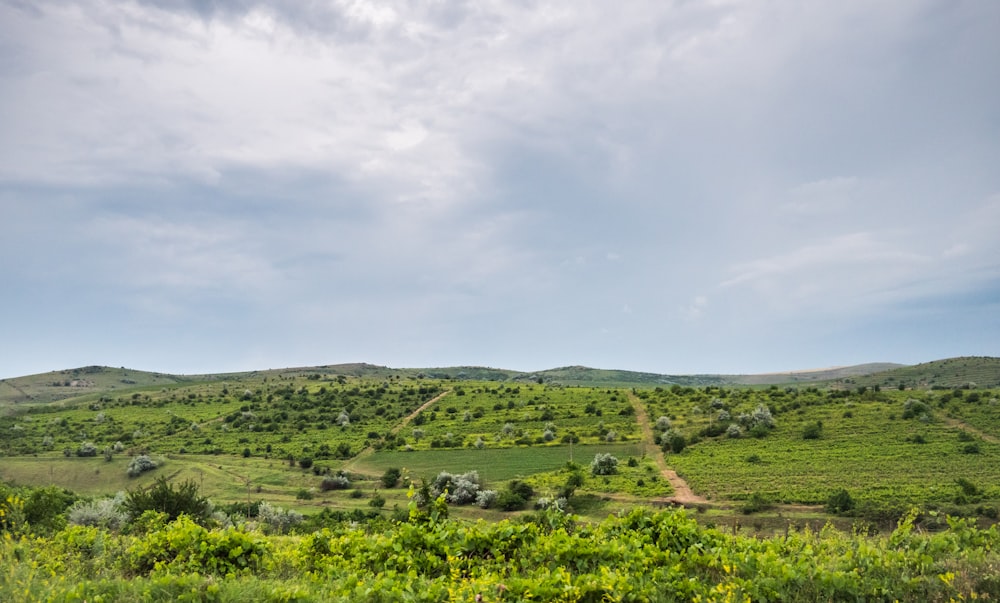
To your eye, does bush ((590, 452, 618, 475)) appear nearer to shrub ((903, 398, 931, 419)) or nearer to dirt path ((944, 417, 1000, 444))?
dirt path ((944, 417, 1000, 444))

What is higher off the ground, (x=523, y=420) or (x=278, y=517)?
(x=523, y=420)

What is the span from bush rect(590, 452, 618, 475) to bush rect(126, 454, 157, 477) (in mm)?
59439

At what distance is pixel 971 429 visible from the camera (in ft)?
229

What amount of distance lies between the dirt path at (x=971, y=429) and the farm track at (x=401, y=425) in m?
82.0

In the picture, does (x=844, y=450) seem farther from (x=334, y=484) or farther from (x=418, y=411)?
(x=418, y=411)

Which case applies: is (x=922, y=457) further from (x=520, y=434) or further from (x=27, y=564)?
(x=27, y=564)

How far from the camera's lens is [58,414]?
11381 cm

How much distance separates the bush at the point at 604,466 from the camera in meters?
62.9

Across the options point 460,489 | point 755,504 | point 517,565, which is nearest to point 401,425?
point 460,489

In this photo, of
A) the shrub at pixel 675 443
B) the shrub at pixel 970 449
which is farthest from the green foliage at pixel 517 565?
the shrub at pixel 970 449

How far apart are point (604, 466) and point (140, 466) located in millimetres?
61639

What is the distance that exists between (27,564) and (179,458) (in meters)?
83.8

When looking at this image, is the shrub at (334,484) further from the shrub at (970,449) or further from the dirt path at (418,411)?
the shrub at (970,449)

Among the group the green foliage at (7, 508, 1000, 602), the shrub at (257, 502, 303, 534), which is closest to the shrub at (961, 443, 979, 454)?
the green foliage at (7, 508, 1000, 602)
